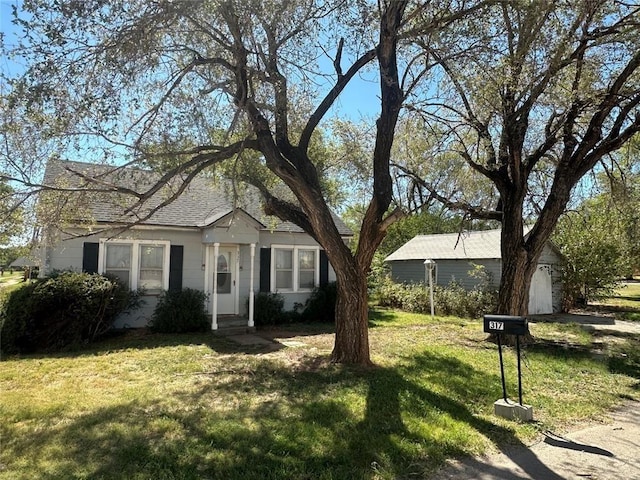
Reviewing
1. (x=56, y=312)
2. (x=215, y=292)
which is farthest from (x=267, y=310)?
(x=56, y=312)

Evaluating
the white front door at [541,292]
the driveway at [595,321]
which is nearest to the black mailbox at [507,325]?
the driveway at [595,321]

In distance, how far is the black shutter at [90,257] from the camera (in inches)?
419

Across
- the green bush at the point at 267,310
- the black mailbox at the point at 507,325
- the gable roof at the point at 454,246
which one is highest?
the gable roof at the point at 454,246

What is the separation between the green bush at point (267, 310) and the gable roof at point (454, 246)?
786 centimetres

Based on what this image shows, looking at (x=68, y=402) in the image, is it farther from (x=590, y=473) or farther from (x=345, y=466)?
(x=590, y=473)

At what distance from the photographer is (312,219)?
23.8 ft

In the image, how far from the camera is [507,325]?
4.94m

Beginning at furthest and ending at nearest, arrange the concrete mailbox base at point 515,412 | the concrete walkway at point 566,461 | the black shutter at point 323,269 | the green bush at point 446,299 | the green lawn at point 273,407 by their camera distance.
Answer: the green bush at point 446,299 → the black shutter at point 323,269 → the concrete mailbox base at point 515,412 → the green lawn at point 273,407 → the concrete walkway at point 566,461

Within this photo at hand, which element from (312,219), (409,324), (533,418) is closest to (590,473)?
(533,418)

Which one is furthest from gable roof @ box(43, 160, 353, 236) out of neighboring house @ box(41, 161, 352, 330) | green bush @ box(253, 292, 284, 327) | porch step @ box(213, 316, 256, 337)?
porch step @ box(213, 316, 256, 337)

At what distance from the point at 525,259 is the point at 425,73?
4.88 metres

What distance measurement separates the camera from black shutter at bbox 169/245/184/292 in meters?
11.7

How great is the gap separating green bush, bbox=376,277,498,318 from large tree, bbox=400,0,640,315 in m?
5.18

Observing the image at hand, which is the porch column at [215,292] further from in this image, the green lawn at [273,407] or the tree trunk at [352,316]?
the tree trunk at [352,316]
